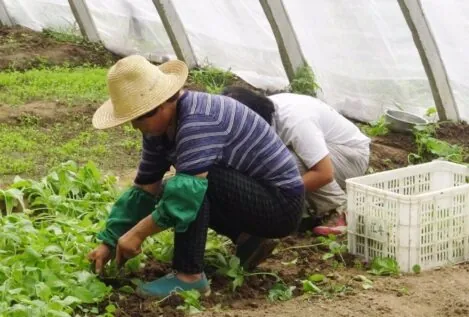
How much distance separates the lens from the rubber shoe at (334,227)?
5012 mm

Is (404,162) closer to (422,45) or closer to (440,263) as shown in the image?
(422,45)

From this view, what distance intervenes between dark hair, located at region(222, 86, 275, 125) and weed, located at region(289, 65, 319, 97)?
2.98 m

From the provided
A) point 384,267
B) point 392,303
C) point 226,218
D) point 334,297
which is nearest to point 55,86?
point 226,218

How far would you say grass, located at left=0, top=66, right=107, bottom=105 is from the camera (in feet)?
26.6

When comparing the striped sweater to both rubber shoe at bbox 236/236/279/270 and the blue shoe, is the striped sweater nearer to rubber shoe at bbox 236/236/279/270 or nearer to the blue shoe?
rubber shoe at bbox 236/236/279/270

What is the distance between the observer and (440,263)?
14.9 ft

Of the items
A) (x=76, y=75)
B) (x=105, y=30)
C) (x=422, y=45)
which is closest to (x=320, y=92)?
(x=422, y=45)

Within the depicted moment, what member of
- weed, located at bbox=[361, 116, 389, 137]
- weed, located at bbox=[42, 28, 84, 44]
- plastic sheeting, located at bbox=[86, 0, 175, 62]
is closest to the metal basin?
weed, located at bbox=[361, 116, 389, 137]

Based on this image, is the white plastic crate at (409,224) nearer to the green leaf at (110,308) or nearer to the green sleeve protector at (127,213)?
the green sleeve protector at (127,213)

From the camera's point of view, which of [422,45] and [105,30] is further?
[105,30]

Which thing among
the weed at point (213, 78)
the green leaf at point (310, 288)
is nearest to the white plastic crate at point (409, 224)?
the green leaf at point (310, 288)

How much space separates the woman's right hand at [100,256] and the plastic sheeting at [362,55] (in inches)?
138

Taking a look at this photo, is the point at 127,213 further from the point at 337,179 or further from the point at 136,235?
the point at 337,179

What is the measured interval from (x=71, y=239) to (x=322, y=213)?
137 cm
